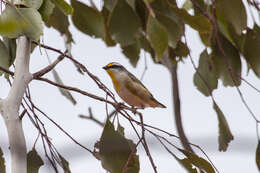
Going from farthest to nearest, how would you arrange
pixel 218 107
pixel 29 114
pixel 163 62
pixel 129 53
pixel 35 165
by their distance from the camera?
pixel 163 62 → pixel 129 53 → pixel 218 107 → pixel 35 165 → pixel 29 114

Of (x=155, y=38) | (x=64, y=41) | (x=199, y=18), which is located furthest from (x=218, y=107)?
(x=64, y=41)

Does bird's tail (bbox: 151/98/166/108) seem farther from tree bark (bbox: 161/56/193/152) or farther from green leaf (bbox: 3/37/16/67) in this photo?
green leaf (bbox: 3/37/16/67)

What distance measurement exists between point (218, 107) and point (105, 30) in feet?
1.54

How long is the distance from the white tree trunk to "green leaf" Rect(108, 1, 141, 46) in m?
0.46

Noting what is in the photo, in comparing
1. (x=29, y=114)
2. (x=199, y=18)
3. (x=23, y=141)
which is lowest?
(x=23, y=141)

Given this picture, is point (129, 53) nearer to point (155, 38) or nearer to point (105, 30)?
point (105, 30)

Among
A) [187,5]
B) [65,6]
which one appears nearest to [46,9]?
[65,6]

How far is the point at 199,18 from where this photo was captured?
1.59m

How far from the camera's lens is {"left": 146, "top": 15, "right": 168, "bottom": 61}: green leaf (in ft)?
4.59

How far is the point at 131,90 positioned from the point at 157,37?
0.51 m

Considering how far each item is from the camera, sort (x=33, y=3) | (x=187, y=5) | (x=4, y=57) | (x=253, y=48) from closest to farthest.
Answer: (x=33, y=3), (x=4, y=57), (x=253, y=48), (x=187, y=5)

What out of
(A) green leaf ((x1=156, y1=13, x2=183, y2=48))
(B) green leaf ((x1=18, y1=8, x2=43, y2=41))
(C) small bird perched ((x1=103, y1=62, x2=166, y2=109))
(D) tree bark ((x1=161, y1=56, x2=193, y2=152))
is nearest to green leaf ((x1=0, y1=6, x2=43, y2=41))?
(B) green leaf ((x1=18, y1=8, x2=43, y2=41))

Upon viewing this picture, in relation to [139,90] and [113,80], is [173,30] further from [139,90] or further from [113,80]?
[113,80]

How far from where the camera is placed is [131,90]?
190 cm
